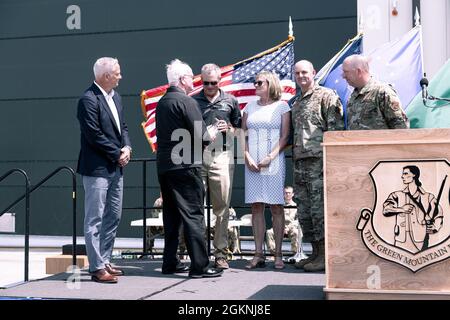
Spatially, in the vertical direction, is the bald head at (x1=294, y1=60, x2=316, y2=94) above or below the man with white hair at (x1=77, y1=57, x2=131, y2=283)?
above

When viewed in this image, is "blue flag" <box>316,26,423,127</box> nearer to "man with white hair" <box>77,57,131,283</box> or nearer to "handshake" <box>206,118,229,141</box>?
"handshake" <box>206,118,229,141</box>

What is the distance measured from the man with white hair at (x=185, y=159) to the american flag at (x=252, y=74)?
7.53 feet


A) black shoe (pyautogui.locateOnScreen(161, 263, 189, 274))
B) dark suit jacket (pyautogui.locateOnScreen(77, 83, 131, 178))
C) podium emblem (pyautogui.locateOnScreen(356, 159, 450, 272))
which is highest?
dark suit jacket (pyautogui.locateOnScreen(77, 83, 131, 178))

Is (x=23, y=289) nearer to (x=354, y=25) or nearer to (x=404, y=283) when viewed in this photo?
(x=404, y=283)

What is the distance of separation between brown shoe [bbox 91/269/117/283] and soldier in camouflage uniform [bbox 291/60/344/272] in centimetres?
156

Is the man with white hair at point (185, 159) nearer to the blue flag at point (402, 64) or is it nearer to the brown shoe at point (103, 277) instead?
the brown shoe at point (103, 277)

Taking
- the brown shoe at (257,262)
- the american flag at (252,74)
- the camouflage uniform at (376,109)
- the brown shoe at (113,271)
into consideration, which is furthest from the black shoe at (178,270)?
the american flag at (252,74)

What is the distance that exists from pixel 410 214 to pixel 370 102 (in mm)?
1372

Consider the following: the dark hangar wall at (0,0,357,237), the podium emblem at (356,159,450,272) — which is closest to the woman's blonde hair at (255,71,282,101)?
the podium emblem at (356,159,450,272)

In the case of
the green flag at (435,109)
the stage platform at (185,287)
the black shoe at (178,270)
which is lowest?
the stage platform at (185,287)

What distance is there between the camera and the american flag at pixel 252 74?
730 centimetres

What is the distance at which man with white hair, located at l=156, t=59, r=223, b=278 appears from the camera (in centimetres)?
470

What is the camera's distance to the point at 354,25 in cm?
994

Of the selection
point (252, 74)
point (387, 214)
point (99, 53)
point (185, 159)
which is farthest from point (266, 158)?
point (99, 53)
